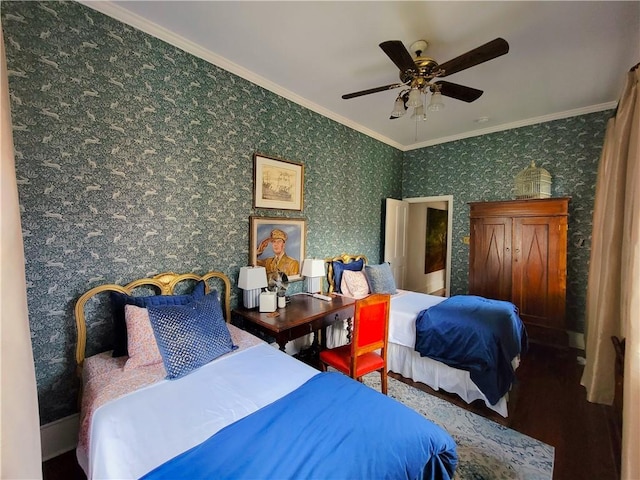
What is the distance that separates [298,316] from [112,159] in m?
1.85

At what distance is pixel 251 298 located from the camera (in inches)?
100

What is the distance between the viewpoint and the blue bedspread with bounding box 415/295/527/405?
2.14m

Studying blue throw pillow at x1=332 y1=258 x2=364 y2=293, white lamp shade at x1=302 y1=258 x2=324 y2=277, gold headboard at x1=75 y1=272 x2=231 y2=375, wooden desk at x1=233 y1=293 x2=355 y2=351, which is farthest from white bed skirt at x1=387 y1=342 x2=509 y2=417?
gold headboard at x1=75 y1=272 x2=231 y2=375

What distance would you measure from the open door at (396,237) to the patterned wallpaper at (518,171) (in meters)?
0.51

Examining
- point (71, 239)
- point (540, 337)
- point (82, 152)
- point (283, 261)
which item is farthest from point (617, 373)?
point (82, 152)

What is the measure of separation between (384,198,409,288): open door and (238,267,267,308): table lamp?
246cm

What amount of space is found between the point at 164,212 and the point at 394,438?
2.12m

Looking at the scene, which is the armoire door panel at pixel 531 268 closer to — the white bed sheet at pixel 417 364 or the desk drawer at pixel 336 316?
the white bed sheet at pixel 417 364

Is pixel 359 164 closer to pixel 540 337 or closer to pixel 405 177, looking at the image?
pixel 405 177

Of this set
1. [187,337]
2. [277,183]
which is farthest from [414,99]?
[187,337]

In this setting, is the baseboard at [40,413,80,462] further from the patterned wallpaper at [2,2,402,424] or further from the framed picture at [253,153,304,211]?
the framed picture at [253,153,304,211]

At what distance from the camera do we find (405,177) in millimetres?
4934

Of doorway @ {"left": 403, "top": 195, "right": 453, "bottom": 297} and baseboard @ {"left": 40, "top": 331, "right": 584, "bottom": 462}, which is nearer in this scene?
baseboard @ {"left": 40, "top": 331, "right": 584, "bottom": 462}

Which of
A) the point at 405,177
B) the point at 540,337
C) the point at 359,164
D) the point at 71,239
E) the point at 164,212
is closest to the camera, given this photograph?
the point at 71,239
